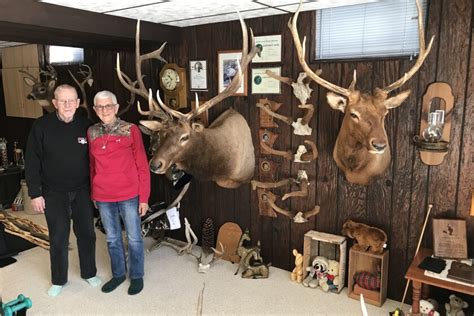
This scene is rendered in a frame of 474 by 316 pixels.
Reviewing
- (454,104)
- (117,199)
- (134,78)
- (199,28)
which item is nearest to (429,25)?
(454,104)

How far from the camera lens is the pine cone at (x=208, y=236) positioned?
3.55 metres

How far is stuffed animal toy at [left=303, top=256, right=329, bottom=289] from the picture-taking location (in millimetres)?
2988

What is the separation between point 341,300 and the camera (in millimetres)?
2830

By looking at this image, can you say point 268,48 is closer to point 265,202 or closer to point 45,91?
point 265,202

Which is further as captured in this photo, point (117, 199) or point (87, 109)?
point (87, 109)

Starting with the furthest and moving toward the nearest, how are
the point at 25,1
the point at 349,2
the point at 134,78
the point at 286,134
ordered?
→ the point at 134,78 < the point at 286,134 < the point at 349,2 < the point at 25,1

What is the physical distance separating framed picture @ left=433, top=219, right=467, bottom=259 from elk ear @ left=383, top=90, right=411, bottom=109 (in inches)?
30.5

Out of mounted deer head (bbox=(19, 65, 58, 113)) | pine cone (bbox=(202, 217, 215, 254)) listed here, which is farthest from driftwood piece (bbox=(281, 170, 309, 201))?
mounted deer head (bbox=(19, 65, 58, 113))

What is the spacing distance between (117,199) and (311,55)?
5.69 ft

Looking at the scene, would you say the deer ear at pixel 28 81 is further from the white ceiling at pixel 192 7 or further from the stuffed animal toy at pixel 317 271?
the stuffed animal toy at pixel 317 271

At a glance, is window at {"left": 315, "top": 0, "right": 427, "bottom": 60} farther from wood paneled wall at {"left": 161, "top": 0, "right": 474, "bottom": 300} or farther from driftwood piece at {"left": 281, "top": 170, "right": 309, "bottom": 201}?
driftwood piece at {"left": 281, "top": 170, "right": 309, "bottom": 201}

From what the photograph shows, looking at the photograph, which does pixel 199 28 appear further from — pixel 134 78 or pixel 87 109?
pixel 87 109

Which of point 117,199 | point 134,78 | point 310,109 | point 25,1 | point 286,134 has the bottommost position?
point 117,199

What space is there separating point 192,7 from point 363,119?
4.31ft
